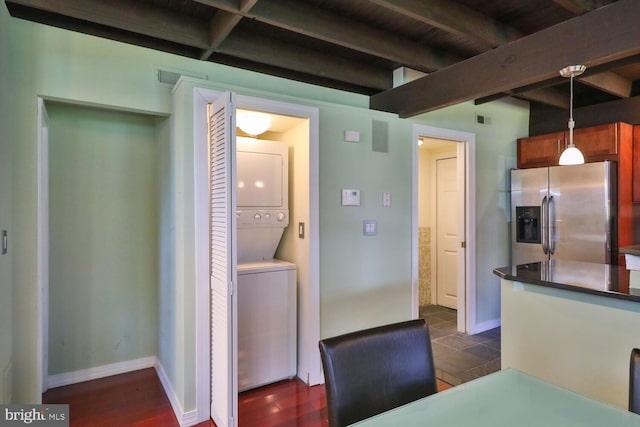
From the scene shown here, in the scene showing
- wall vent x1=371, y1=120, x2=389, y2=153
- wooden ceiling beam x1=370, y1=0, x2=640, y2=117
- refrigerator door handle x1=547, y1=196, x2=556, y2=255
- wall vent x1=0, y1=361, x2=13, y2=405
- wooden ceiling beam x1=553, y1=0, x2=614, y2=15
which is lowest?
wall vent x1=0, y1=361, x2=13, y2=405

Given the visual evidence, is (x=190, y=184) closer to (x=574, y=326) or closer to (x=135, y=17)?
(x=135, y=17)

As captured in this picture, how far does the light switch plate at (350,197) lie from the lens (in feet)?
9.71

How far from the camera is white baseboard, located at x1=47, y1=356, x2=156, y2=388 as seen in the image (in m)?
2.78

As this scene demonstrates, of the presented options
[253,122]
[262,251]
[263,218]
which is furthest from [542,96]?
[262,251]

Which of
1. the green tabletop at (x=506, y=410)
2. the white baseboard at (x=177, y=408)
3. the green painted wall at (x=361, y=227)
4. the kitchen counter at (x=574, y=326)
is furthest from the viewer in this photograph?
the green painted wall at (x=361, y=227)

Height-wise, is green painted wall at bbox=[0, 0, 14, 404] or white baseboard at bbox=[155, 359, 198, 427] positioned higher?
green painted wall at bbox=[0, 0, 14, 404]

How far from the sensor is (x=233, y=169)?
2033mm

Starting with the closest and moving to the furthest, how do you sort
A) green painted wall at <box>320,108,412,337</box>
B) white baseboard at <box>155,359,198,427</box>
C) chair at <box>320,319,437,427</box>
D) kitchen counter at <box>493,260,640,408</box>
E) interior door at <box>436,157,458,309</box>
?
1. chair at <box>320,319,437,427</box>
2. kitchen counter at <box>493,260,640,408</box>
3. white baseboard at <box>155,359,198,427</box>
4. green painted wall at <box>320,108,412,337</box>
5. interior door at <box>436,157,458,309</box>

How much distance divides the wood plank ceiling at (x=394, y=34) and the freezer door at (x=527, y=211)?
1.07 m

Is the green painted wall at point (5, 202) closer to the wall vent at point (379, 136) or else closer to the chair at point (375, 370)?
the chair at point (375, 370)

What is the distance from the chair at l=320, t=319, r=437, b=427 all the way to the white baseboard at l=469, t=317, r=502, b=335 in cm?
271

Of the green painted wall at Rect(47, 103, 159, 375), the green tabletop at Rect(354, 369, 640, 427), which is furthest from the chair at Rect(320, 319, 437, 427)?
the green painted wall at Rect(47, 103, 159, 375)

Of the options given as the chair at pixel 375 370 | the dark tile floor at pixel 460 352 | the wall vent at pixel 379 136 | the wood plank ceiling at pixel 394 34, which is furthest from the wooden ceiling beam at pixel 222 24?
the dark tile floor at pixel 460 352

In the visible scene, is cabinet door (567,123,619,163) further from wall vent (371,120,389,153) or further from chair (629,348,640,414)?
chair (629,348,640,414)
